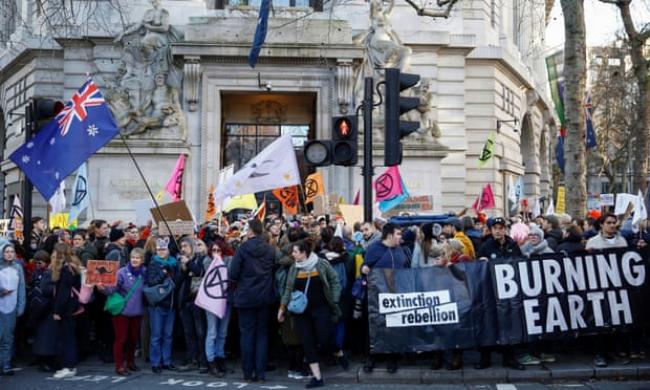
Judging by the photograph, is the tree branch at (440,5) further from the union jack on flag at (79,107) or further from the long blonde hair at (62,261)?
the long blonde hair at (62,261)

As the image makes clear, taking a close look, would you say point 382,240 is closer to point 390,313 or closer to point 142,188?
point 390,313

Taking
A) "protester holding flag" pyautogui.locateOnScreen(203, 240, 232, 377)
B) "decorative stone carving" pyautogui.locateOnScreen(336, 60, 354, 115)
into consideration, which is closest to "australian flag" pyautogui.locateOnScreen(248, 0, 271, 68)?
"decorative stone carving" pyautogui.locateOnScreen(336, 60, 354, 115)

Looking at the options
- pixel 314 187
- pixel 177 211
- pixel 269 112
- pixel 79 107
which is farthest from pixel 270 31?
pixel 79 107

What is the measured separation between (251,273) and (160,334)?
5.31 ft

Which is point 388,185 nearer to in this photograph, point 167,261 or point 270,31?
point 270,31

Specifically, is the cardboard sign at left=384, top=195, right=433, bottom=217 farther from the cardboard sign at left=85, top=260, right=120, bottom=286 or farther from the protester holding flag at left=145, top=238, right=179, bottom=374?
the cardboard sign at left=85, top=260, right=120, bottom=286

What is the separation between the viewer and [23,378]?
9.85 m

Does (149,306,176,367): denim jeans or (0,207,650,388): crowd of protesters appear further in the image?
(149,306,176,367): denim jeans

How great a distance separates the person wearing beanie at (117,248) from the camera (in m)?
10.8

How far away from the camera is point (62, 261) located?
10109 millimetres

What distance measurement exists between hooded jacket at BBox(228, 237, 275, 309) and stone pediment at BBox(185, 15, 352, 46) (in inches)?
506

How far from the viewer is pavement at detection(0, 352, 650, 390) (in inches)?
368

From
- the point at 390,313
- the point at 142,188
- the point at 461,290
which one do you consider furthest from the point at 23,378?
the point at 142,188

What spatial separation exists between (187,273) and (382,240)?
103 inches
